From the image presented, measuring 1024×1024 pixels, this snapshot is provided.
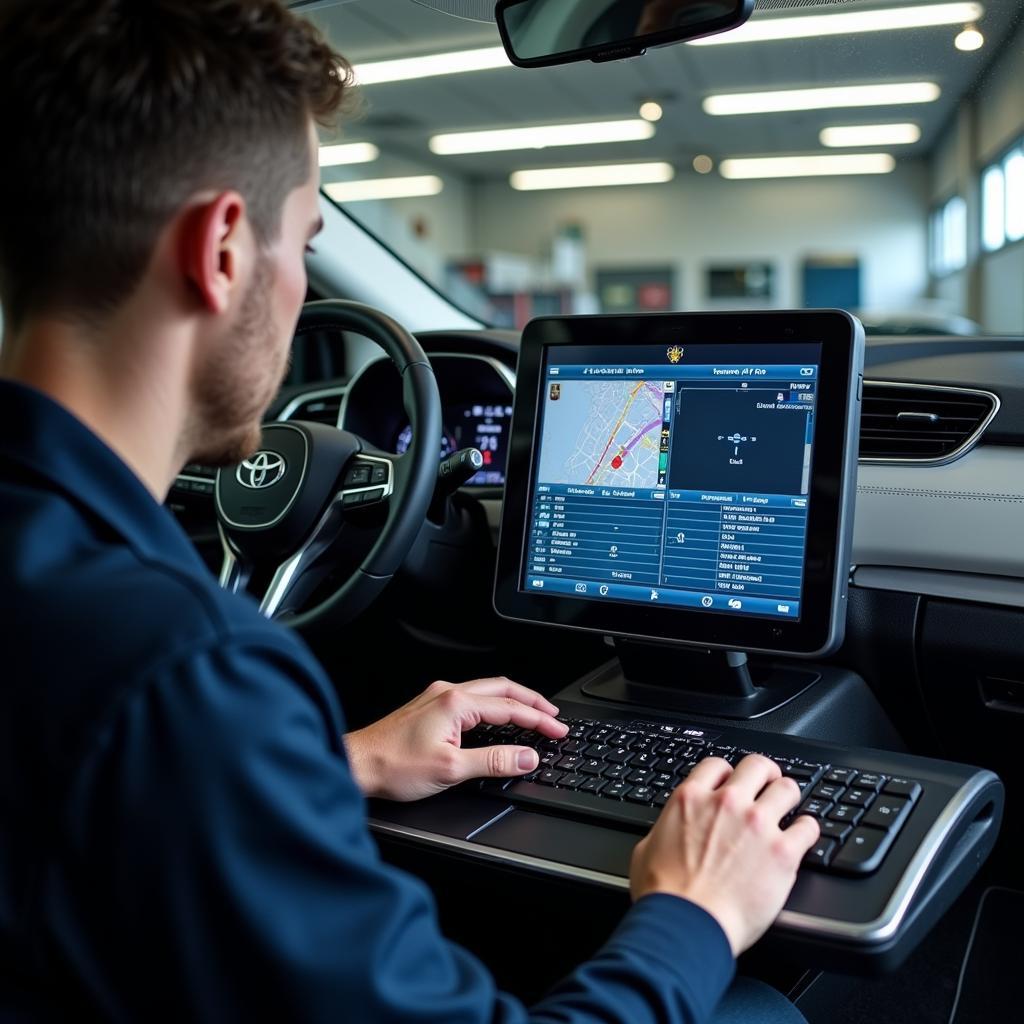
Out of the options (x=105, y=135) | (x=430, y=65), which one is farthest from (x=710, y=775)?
(x=430, y=65)

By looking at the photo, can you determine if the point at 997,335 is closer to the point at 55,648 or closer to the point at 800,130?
the point at 55,648

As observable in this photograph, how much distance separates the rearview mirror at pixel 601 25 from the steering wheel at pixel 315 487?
0.37m

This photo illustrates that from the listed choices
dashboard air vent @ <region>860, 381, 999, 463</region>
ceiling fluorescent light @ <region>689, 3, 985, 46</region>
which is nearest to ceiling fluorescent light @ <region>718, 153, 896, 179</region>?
ceiling fluorescent light @ <region>689, 3, 985, 46</region>

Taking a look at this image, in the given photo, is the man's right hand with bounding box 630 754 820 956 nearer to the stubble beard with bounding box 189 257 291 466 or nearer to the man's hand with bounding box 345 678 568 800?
the man's hand with bounding box 345 678 568 800

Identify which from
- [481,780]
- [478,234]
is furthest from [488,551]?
[478,234]

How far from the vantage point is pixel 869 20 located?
1577 mm

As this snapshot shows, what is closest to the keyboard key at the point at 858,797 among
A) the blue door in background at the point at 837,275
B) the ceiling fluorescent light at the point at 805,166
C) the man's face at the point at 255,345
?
the man's face at the point at 255,345

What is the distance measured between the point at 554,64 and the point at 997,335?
2.38ft

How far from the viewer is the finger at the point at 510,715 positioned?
107 centimetres

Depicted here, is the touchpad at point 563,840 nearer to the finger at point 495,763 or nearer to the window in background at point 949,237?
the finger at point 495,763

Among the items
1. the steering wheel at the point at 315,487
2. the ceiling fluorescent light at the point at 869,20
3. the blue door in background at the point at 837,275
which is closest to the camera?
the steering wheel at the point at 315,487

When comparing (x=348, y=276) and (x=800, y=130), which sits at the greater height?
(x=800, y=130)

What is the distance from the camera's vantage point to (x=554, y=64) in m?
1.42

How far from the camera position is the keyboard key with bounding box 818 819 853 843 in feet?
2.76
